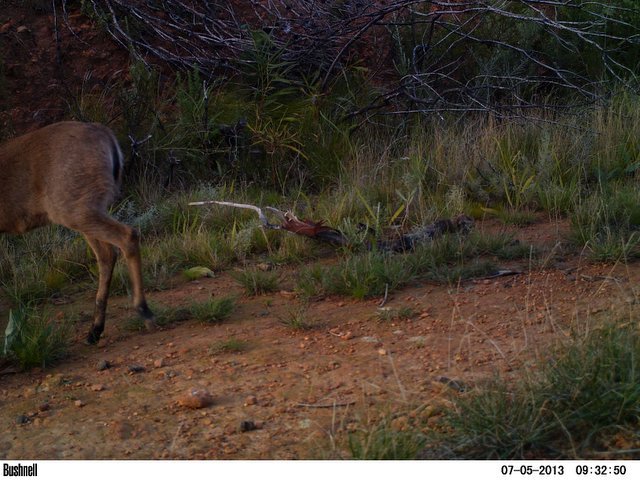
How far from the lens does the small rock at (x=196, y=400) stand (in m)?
4.60

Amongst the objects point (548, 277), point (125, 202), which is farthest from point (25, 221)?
point (548, 277)

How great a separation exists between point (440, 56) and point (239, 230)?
165 inches

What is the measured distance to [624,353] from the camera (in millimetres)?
3994

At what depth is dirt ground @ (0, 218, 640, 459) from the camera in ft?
14.0

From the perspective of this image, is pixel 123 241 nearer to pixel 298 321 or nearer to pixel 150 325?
pixel 150 325

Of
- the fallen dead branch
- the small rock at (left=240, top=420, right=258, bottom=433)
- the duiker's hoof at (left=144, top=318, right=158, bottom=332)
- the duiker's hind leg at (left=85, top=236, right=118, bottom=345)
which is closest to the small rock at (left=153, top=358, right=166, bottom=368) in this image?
the duiker's hoof at (left=144, top=318, right=158, bottom=332)

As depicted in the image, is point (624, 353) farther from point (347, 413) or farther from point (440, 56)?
point (440, 56)

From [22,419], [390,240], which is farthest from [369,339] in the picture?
[22,419]

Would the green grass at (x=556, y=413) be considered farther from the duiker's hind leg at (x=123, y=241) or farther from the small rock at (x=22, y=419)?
the duiker's hind leg at (x=123, y=241)

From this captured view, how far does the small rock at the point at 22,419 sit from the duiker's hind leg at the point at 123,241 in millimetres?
1110

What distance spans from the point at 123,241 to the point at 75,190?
0.44 metres

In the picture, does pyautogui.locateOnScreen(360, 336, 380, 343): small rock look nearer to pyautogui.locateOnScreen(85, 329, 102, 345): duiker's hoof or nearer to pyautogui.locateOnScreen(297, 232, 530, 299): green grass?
pyautogui.locateOnScreen(297, 232, 530, 299): green grass

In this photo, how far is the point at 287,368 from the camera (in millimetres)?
4992

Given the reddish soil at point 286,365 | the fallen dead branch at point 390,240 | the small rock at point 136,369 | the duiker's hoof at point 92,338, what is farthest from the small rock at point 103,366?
the fallen dead branch at point 390,240
